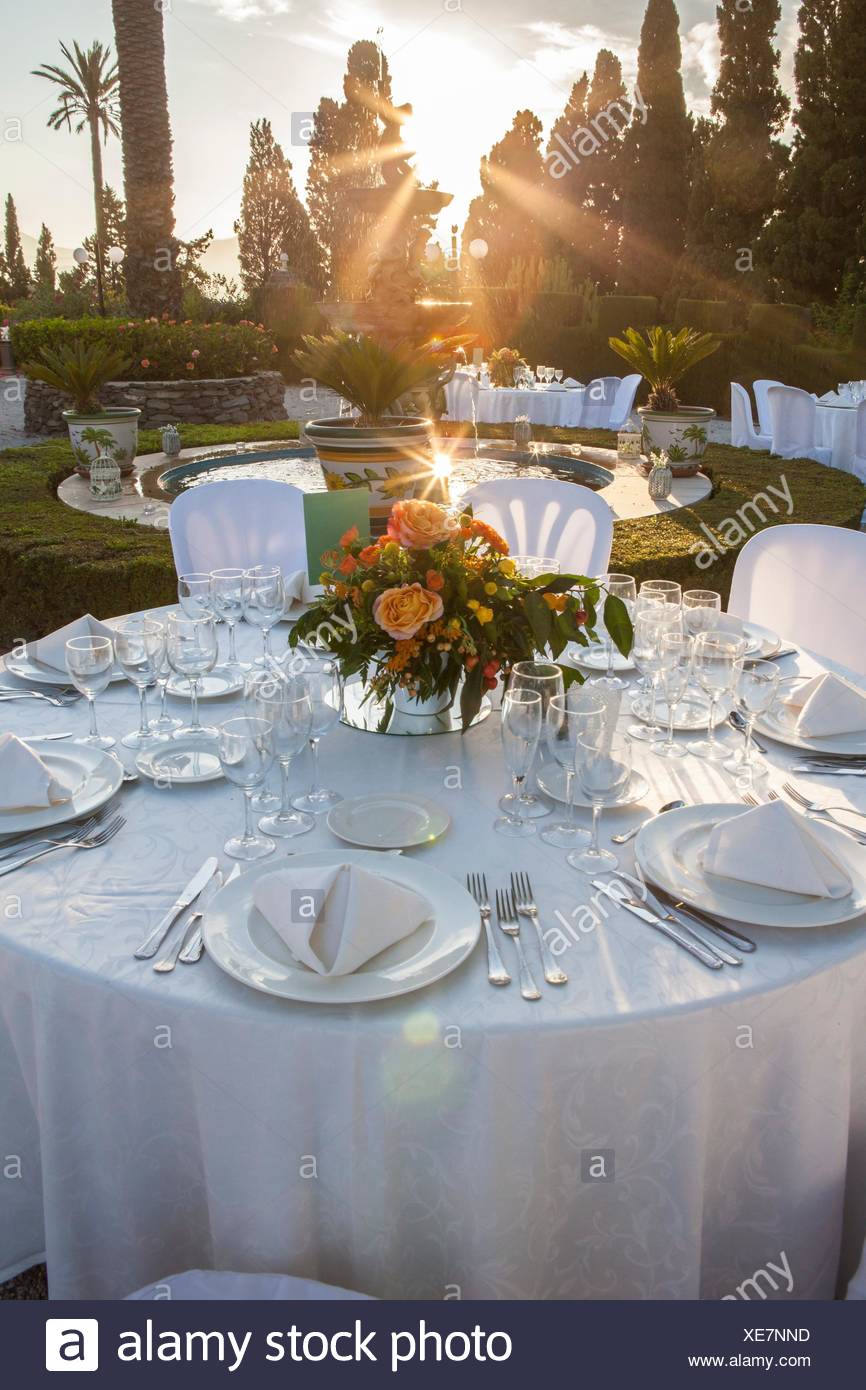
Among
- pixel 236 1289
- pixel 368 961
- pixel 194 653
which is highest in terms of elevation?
pixel 194 653

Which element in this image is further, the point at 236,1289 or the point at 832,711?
the point at 832,711

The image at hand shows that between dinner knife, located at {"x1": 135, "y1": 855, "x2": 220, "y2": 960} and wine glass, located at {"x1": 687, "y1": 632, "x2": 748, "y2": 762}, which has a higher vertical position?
wine glass, located at {"x1": 687, "y1": 632, "x2": 748, "y2": 762}

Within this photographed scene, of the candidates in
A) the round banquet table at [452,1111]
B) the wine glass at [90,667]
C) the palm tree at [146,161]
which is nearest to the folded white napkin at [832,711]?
the round banquet table at [452,1111]

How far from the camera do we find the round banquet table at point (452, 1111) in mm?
1176

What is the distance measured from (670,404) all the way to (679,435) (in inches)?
21.8

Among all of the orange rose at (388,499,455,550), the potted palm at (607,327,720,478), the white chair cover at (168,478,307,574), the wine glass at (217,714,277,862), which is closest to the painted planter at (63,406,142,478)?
the potted palm at (607,327,720,478)

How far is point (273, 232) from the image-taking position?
88.0 feet

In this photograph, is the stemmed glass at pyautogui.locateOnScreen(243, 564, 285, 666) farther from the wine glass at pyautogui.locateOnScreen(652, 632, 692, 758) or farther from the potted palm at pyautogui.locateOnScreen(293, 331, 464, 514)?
the wine glass at pyautogui.locateOnScreen(652, 632, 692, 758)

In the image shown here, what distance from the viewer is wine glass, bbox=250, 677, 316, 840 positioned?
1.49 m

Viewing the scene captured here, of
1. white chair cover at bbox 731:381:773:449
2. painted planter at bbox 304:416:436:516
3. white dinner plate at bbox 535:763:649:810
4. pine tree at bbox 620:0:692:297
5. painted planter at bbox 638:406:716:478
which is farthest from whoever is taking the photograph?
pine tree at bbox 620:0:692:297

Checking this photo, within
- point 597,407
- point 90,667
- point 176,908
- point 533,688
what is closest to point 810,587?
point 533,688

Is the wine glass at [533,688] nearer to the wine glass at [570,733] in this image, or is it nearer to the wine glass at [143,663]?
the wine glass at [570,733]

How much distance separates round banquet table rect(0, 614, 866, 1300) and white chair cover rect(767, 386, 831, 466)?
9041mm

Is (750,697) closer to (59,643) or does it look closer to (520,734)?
(520,734)
